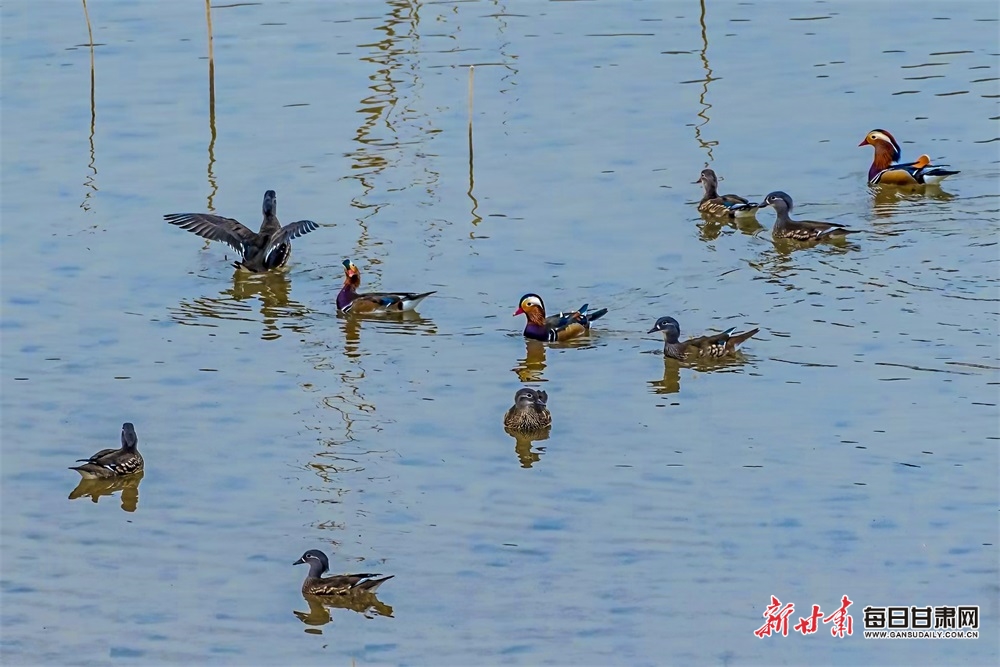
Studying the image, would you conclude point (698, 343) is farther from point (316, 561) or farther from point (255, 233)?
point (255, 233)

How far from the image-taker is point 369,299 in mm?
16859

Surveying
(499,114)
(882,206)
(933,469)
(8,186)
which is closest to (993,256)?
(882,206)

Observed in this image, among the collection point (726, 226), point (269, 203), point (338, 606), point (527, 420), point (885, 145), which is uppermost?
point (885, 145)

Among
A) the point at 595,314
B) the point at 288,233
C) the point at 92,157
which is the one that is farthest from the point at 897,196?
the point at 92,157

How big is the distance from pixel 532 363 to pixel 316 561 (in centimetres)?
472

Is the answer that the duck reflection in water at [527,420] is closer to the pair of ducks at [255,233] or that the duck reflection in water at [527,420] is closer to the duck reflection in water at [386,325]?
the duck reflection in water at [386,325]

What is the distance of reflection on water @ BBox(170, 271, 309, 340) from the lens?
17047 mm

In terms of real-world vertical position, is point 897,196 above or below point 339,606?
above

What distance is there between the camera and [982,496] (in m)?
12.0

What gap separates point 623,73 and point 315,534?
544 inches

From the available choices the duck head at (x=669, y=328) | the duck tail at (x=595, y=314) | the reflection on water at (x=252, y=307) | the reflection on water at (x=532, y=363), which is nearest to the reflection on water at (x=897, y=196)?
the duck tail at (x=595, y=314)

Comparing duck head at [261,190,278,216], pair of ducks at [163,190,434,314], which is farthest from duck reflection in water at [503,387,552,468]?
duck head at [261,190,278,216]

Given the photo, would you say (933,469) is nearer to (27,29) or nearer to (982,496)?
(982,496)

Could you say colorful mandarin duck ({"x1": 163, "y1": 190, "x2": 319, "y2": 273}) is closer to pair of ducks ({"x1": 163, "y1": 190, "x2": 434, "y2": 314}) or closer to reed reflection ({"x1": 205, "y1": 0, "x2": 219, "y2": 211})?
pair of ducks ({"x1": 163, "y1": 190, "x2": 434, "y2": 314})
